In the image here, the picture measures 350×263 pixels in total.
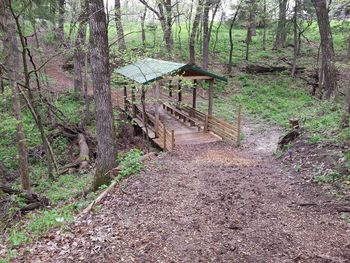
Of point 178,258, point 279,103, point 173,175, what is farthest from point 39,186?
point 279,103

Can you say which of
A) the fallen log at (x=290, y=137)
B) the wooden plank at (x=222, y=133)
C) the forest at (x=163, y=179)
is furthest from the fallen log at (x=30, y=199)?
the fallen log at (x=290, y=137)

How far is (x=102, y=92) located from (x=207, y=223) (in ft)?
12.4

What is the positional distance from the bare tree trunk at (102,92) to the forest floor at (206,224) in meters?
0.81

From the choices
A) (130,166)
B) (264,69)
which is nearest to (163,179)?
(130,166)

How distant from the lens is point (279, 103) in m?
20.0

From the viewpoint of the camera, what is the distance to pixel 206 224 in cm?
542

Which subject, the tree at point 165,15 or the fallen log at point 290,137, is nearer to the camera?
the fallen log at point 290,137

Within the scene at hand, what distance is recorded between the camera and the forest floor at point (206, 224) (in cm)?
451

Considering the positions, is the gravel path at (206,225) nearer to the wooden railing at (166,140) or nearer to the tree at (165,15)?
the wooden railing at (166,140)

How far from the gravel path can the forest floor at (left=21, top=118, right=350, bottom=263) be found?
13 mm

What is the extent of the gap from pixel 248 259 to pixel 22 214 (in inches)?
228

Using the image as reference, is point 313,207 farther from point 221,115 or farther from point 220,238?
point 221,115

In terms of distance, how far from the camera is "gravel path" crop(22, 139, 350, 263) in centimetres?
451

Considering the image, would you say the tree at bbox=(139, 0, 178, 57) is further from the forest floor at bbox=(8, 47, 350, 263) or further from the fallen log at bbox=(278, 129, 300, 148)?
the forest floor at bbox=(8, 47, 350, 263)
